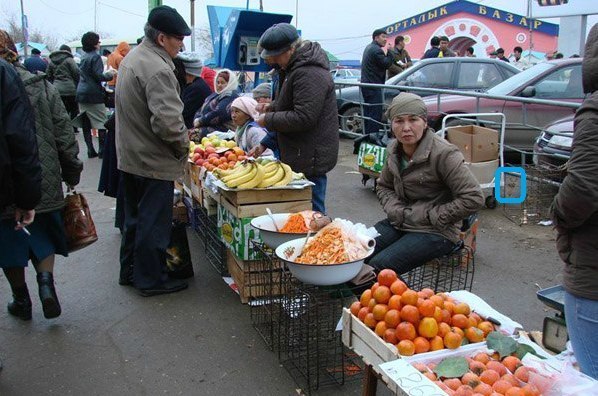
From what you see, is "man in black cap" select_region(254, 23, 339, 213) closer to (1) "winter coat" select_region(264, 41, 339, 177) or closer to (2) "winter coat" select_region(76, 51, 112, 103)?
(1) "winter coat" select_region(264, 41, 339, 177)

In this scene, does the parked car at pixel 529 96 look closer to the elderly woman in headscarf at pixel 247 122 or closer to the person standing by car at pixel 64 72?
the elderly woman in headscarf at pixel 247 122

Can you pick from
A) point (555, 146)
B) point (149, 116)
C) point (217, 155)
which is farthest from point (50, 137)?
point (555, 146)

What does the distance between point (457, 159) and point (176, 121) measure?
2.14 metres

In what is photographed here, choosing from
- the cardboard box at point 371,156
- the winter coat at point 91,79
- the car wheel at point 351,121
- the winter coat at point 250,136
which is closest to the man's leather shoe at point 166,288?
the winter coat at point 250,136

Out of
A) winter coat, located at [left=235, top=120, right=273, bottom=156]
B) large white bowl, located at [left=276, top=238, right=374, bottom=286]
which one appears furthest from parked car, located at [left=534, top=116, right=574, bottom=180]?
large white bowl, located at [left=276, top=238, right=374, bottom=286]

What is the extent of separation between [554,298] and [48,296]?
3.35 metres

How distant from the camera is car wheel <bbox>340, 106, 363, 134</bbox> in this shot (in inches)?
479

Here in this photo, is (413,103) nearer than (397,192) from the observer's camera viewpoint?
Yes

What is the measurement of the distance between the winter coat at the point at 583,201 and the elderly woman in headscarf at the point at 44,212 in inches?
132

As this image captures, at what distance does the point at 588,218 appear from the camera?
7.20 feet

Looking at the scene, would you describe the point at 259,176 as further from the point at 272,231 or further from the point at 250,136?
the point at 250,136

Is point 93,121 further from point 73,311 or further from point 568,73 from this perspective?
point 568,73

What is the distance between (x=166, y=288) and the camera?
191 inches

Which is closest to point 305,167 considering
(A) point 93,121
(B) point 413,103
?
(B) point 413,103
